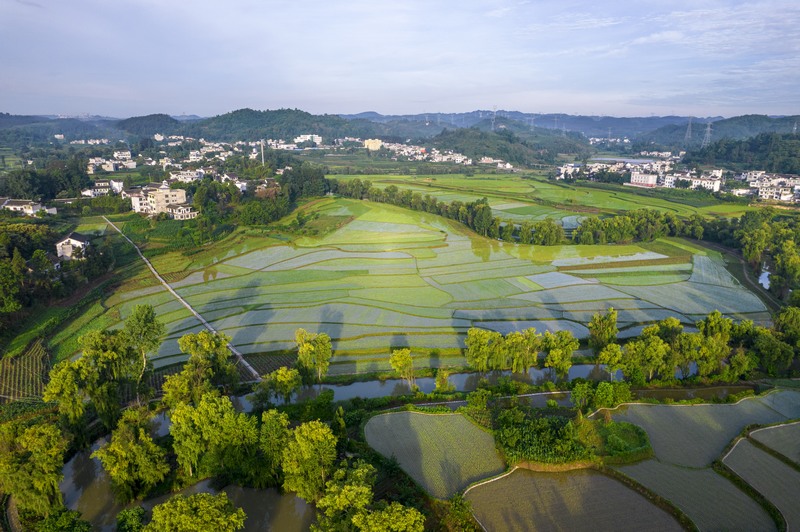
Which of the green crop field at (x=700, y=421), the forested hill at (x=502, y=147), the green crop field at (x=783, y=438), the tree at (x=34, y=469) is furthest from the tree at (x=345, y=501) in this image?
the forested hill at (x=502, y=147)

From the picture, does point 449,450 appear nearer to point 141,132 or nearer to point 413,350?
point 413,350

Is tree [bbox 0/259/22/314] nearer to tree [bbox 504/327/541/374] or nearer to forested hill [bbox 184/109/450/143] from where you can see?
tree [bbox 504/327/541/374]

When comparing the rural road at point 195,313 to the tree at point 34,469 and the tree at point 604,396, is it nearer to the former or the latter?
the tree at point 34,469

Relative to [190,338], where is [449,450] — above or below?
below

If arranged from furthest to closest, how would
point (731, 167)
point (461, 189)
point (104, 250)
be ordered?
point (731, 167) → point (461, 189) → point (104, 250)

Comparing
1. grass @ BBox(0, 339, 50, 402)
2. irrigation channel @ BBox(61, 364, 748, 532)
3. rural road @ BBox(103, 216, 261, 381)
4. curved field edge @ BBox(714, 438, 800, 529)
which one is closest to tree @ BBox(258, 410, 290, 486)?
irrigation channel @ BBox(61, 364, 748, 532)

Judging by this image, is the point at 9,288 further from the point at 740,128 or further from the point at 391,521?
the point at 740,128

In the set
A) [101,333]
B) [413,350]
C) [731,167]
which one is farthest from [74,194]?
[731,167]
